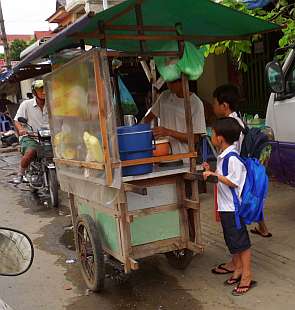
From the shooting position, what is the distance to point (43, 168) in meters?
7.67

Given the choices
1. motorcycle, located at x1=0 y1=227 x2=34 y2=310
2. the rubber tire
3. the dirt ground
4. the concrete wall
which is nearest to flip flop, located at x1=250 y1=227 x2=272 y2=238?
the dirt ground

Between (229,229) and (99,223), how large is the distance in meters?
1.07

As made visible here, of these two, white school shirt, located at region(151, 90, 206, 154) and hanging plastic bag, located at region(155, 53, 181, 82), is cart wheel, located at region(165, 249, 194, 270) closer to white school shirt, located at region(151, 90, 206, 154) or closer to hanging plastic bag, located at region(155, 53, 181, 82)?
white school shirt, located at region(151, 90, 206, 154)

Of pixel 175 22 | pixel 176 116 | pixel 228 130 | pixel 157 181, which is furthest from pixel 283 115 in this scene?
pixel 157 181

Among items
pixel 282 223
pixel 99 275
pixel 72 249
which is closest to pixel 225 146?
pixel 99 275

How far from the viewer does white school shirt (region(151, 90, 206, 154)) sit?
3.94 metres

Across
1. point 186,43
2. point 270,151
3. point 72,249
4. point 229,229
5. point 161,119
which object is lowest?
point 72,249

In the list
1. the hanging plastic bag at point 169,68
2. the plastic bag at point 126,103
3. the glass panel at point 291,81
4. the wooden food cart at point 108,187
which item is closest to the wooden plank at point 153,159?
the wooden food cart at point 108,187

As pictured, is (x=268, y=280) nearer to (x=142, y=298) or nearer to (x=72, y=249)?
(x=142, y=298)

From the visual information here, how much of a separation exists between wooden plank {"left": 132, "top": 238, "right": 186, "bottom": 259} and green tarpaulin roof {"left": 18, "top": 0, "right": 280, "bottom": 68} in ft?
5.13

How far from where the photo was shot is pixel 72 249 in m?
5.25

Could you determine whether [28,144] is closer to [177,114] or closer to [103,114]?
[177,114]

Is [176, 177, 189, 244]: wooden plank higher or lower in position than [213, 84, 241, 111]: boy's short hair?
lower

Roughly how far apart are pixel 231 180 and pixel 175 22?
1391mm
